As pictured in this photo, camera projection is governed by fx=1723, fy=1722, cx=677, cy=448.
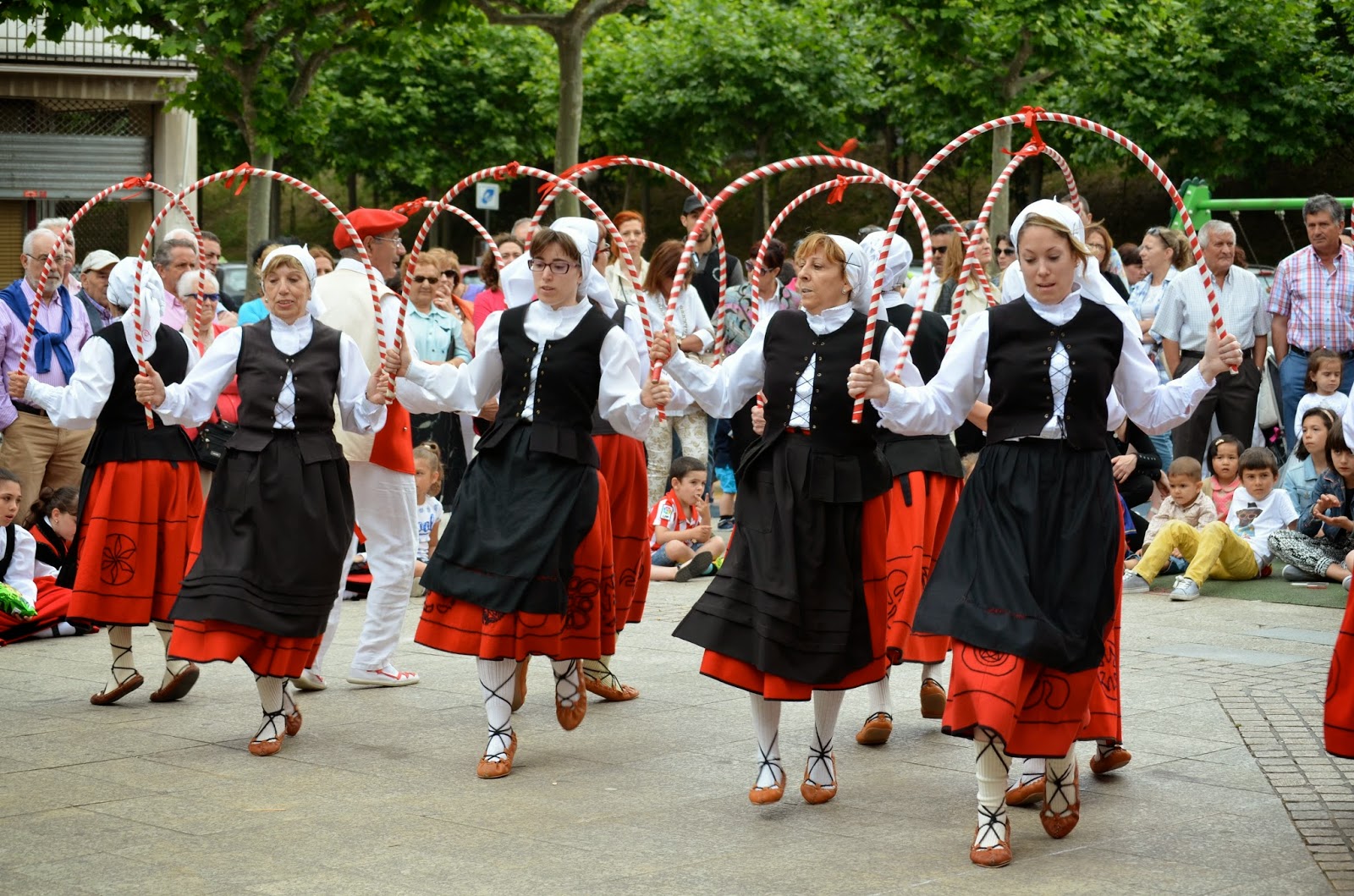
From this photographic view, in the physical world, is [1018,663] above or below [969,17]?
below

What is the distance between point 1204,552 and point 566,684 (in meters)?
5.34

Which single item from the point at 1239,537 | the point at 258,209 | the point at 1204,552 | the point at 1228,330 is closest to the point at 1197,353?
the point at 1228,330

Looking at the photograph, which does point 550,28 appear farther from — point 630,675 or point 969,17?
point 630,675

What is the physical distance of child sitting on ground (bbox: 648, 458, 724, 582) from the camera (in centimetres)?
1137

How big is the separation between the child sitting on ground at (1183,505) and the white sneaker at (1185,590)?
49 cm

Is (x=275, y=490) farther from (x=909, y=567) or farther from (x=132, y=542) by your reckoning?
(x=909, y=567)

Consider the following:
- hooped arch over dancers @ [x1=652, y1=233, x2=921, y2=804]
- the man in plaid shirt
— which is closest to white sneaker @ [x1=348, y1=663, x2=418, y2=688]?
hooped arch over dancers @ [x1=652, y1=233, x2=921, y2=804]

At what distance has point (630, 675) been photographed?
27.0ft

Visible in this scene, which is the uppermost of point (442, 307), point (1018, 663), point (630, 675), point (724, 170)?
point (724, 170)

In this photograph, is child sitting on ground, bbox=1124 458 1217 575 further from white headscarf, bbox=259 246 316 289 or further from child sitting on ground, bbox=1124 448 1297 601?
white headscarf, bbox=259 246 316 289

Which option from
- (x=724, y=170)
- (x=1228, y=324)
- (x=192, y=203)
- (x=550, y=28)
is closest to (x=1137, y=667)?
(x=1228, y=324)

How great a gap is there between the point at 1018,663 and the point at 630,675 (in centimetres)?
348

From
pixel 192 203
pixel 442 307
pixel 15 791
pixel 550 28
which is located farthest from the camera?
pixel 192 203

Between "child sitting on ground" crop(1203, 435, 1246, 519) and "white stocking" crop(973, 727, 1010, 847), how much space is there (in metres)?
6.69
